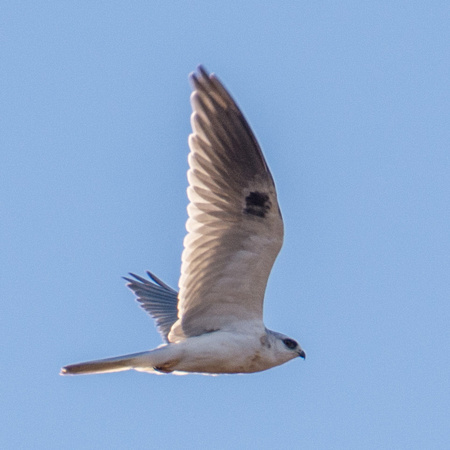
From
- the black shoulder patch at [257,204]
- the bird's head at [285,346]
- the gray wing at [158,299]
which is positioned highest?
the black shoulder patch at [257,204]

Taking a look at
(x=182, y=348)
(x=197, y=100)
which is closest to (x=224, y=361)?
(x=182, y=348)

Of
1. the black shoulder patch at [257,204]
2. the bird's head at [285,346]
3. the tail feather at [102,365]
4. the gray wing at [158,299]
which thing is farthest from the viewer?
the gray wing at [158,299]

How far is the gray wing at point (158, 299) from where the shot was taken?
37.9 feet

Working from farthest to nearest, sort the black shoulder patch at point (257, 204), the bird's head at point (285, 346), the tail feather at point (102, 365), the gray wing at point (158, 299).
→ the gray wing at point (158, 299) < the bird's head at point (285, 346) < the black shoulder patch at point (257, 204) < the tail feather at point (102, 365)

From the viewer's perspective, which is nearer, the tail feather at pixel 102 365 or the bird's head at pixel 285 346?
the tail feather at pixel 102 365

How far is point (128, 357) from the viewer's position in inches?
348

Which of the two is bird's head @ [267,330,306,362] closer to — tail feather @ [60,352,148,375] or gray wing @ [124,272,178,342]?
tail feather @ [60,352,148,375]

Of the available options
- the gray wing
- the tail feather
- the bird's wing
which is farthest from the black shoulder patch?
the gray wing

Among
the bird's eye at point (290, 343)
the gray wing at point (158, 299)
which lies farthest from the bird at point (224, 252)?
the gray wing at point (158, 299)

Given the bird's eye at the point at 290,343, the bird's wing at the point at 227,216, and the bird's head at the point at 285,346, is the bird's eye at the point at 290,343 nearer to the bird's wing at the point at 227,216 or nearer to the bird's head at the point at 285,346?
the bird's head at the point at 285,346

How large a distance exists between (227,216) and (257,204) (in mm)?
318

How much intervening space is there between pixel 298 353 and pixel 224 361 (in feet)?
2.70

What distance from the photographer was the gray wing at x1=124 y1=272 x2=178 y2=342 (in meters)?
11.5

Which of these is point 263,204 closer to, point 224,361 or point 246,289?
point 246,289
